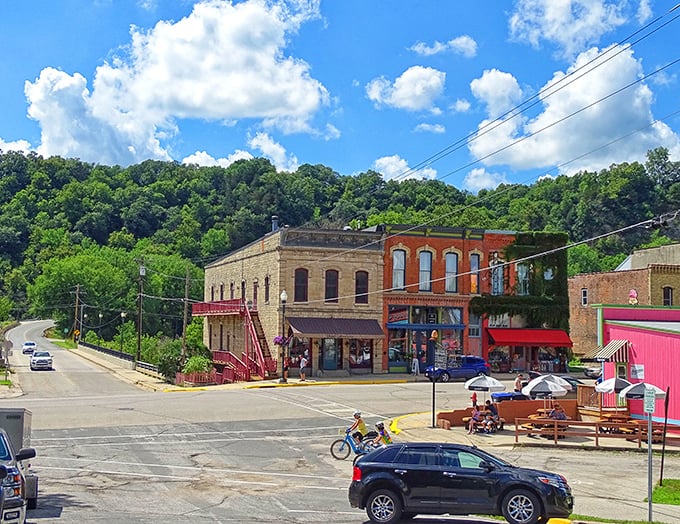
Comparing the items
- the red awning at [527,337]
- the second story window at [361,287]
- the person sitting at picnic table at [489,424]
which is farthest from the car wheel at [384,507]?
the red awning at [527,337]

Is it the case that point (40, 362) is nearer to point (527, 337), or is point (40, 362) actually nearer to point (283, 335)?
point (283, 335)

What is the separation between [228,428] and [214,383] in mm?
21074

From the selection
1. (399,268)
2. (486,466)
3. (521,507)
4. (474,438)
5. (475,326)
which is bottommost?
(474,438)

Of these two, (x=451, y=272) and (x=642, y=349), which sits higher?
(x=451, y=272)

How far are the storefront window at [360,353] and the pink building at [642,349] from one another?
20.1m

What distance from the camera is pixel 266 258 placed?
179 ft

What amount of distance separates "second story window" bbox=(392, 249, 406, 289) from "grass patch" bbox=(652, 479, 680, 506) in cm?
3358

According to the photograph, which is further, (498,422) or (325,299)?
(325,299)

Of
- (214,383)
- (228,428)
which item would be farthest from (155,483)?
(214,383)

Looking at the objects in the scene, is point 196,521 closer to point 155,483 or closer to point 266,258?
point 155,483

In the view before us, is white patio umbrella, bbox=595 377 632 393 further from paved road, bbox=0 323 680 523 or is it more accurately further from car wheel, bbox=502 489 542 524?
car wheel, bbox=502 489 542 524

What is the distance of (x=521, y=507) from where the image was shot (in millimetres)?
15273

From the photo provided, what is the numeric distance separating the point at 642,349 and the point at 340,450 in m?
13.6

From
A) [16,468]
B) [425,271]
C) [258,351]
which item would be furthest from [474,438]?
[425,271]
